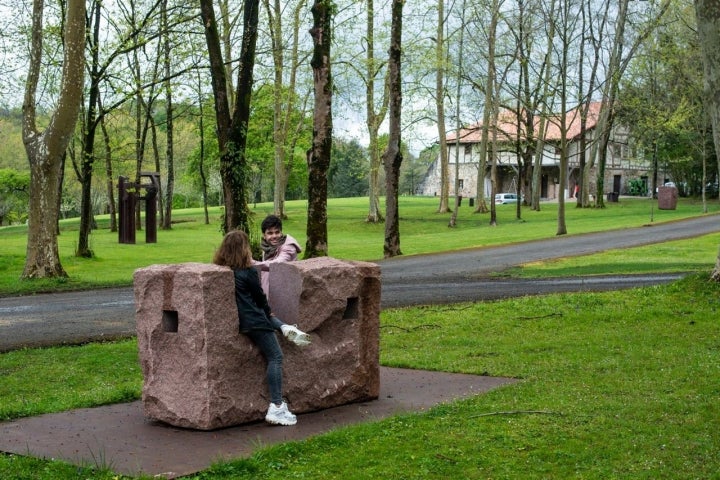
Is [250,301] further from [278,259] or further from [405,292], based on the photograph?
[405,292]

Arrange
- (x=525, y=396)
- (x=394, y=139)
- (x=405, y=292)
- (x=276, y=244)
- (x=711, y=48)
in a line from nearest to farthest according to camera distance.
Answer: (x=525, y=396)
(x=276, y=244)
(x=711, y=48)
(x=405, y=292)
(x=394, y=139)

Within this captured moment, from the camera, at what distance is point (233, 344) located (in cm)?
812

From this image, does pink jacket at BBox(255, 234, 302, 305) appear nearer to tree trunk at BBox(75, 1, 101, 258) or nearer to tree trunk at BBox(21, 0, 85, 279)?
tree trunk at BBox(21, 0, 85, 279)

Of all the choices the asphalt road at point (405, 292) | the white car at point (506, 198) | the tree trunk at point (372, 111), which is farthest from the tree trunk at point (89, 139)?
the white car at point (506, 198)

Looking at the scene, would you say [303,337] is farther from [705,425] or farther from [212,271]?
[705,425]

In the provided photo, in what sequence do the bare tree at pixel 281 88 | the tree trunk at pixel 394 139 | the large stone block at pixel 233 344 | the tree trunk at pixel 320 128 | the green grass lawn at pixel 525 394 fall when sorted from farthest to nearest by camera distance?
1. the bare tree at pixel 281 88
2. the tree trunk at pixel 394 139
3. the tree trunk at pixel 320 128
4. the large stone block at pixel 233 344
5. the green grass lawn at pixel 525 394

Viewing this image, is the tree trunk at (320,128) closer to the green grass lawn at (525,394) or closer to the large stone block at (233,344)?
the green grass lawn at (525,394)

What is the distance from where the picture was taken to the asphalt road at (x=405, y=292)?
15.2 m

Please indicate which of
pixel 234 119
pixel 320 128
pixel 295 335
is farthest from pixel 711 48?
pixel 234 119

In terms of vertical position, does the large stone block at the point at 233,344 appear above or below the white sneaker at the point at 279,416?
above

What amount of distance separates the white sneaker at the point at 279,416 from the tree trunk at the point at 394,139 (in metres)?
22.3

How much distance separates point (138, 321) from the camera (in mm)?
8344

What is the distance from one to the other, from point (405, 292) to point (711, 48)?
27.1 feet

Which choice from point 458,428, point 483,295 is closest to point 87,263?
point 483,295
